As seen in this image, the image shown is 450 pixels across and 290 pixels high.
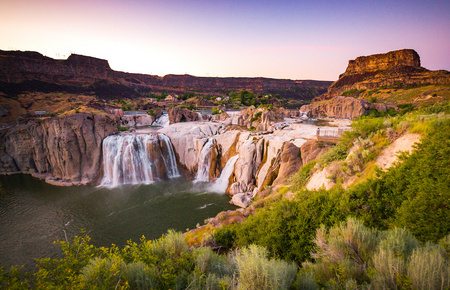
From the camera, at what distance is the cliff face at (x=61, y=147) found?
2645cm

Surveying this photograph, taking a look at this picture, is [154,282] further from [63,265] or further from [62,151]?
[62,151]

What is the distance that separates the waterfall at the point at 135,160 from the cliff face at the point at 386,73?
313 feet

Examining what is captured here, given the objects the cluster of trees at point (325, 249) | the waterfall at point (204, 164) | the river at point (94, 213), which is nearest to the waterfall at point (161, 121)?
the waterfall at point (204, 164)

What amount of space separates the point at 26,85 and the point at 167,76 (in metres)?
91.3

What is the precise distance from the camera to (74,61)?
103 meters

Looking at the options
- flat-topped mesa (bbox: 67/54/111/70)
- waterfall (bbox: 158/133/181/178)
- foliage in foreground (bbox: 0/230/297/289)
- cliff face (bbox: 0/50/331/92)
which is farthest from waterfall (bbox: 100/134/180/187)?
flat-topped mesa (bbox: 67/54/111/70)

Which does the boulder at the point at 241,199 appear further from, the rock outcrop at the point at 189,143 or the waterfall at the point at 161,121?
the waterfall at the point at 161,121

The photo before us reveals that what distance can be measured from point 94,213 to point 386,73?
412 ft

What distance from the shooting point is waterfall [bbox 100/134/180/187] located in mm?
25953

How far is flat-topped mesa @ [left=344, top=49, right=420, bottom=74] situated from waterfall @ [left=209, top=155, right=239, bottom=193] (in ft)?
401

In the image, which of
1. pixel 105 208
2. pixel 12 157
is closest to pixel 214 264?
pixel 105 208

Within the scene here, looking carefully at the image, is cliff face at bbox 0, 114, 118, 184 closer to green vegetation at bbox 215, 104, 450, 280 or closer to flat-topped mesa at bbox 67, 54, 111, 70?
green vegetation at bbox 215, 104, 450, 280

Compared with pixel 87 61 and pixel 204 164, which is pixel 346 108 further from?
pixel 87 61

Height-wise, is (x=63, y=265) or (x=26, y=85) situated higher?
(x=26, y=85)
